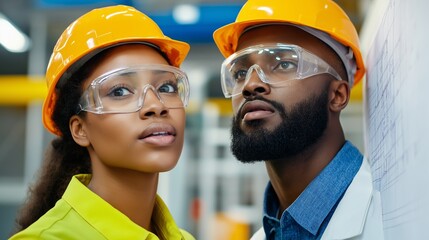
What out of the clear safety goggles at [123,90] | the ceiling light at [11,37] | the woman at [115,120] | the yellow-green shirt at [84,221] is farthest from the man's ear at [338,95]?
the ceiling light at [11,37]

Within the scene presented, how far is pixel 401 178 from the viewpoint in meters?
1.78

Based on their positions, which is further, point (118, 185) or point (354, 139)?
point (354, 139)

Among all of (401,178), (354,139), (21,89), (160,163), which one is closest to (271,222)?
(160,163)

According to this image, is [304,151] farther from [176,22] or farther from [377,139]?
[176,22]

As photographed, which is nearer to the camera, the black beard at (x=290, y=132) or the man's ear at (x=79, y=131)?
the man's ear at (x=79, y=131)

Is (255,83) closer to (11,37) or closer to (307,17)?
(307,17)

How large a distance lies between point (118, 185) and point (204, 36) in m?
3.82

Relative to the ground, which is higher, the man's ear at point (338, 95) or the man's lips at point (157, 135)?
the man's ear at point (338, 95)

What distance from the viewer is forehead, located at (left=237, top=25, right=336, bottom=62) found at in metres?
2.47

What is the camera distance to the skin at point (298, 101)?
242 centimetres

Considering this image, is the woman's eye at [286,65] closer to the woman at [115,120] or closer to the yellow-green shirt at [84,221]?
the woman at [115,120]

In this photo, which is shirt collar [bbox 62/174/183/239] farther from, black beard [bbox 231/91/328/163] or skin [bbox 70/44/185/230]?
black beard [bbox 231/91/328/163]

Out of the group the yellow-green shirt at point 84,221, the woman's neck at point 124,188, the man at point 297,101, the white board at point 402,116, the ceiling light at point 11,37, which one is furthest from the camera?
the ceiling light at point 11,37

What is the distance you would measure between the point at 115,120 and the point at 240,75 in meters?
0.72
